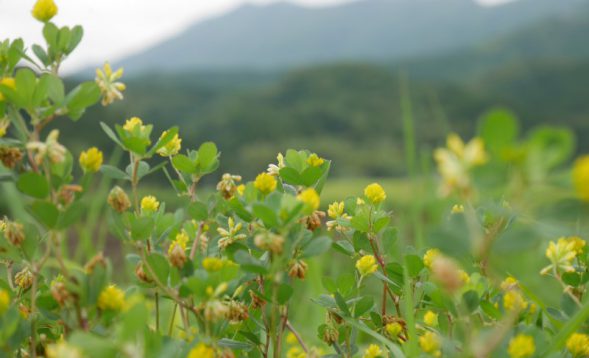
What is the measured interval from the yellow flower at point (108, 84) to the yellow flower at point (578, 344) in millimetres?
544

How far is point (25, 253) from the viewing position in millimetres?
581

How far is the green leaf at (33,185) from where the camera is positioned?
51 centimetres

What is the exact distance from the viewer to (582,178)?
0.34 m

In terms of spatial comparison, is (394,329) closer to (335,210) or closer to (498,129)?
(335,210)

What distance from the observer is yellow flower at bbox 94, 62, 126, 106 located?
0.60 meters

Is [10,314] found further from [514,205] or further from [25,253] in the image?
[514,205]

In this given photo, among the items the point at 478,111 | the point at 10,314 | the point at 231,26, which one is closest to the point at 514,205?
the point at 10,314

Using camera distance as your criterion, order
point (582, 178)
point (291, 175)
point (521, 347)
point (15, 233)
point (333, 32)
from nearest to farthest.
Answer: point (582, 178), point (521, 347), point (15, 233), point (291, 175), point (333, 32)

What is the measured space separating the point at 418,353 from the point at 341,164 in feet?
157

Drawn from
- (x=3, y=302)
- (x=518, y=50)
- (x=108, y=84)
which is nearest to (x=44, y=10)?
(x=108, y=84)

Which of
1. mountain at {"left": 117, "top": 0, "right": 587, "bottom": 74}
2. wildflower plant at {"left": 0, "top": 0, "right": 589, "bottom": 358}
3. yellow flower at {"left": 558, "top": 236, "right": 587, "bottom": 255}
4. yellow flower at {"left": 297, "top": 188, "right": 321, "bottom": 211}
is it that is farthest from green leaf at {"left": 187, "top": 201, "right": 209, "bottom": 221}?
mountain at {"left": 117, "top": 0, "right": 587, "bottom": 74}

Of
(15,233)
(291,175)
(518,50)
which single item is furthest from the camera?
(518,50)

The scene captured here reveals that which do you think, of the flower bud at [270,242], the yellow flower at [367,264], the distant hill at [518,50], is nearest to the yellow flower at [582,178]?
the flower bud at [270,242]

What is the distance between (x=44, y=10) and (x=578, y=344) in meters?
0.67
